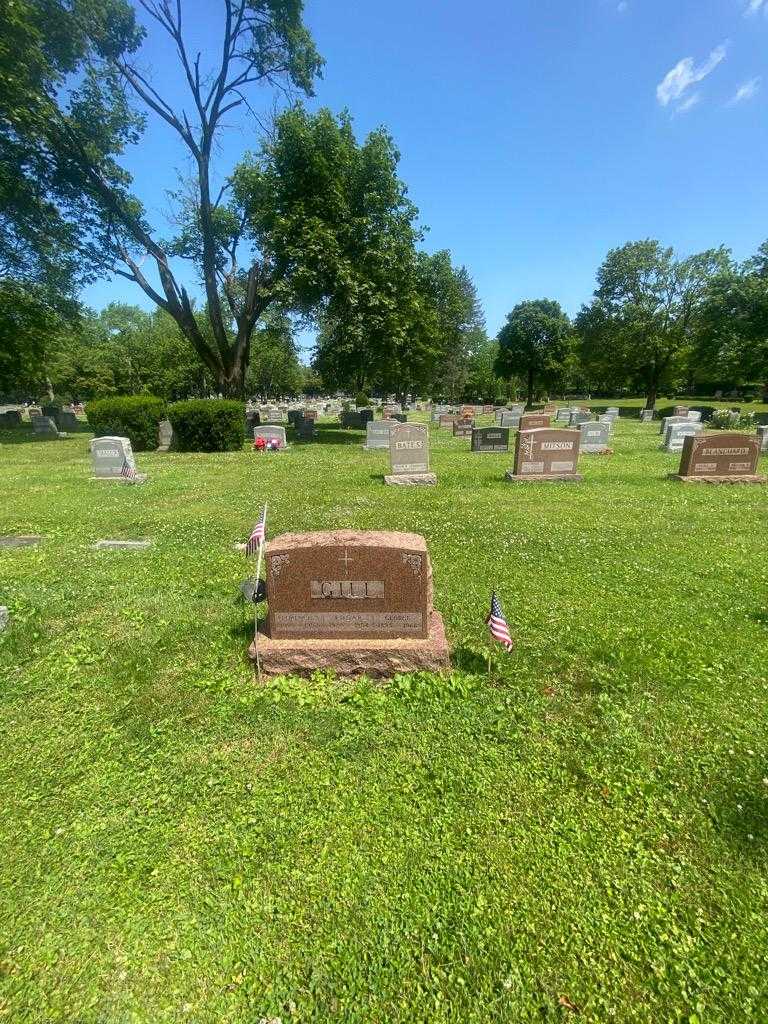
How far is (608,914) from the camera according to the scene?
2.16 metres

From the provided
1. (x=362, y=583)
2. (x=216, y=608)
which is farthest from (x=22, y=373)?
(x=362, y=583)

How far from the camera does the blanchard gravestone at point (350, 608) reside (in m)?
3.84

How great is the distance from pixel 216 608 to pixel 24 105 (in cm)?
2342

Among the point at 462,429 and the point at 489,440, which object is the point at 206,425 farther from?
the point at 462,429

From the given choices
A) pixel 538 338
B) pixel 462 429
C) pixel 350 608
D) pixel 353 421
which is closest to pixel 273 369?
pixel 538 338

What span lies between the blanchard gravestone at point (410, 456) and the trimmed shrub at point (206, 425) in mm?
9170

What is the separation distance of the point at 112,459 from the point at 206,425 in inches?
235

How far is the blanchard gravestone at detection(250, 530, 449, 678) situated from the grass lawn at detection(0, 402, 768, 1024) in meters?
0.23

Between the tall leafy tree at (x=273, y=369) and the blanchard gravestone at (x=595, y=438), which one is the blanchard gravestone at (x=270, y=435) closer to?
the blanchard gravestone at (x=595, y=438)

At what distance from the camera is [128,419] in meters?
18.3

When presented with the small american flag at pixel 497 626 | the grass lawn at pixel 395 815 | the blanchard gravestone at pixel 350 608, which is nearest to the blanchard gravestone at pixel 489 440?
the grass lawn at pixel 395 815

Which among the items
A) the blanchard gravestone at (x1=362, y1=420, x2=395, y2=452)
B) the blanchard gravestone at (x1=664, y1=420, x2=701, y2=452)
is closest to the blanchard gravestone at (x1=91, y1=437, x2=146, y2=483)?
the blanchard gravestone at (x1=362, y1=420, x2=395, y2=452)

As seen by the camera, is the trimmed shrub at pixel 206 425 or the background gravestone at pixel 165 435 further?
the background gravestone at pixel 165 435

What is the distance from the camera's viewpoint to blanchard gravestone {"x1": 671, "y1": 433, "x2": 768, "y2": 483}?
11164 mm
